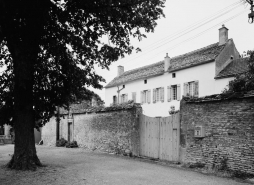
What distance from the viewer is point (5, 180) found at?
7.25 m

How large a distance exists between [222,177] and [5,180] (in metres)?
6.48

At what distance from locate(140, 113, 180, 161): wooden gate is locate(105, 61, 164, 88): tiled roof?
1725 cm

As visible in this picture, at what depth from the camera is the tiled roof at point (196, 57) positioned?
81.8 feet

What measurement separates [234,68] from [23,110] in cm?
1998

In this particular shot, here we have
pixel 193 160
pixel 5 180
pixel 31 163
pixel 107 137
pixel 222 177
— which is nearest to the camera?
pixel 5 180

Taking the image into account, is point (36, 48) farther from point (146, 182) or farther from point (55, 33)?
point (146, 182)

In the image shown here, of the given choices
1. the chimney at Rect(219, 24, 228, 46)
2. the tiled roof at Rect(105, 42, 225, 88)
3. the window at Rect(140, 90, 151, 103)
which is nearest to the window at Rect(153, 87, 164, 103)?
the window at Rect(140, 90, 151, 103)

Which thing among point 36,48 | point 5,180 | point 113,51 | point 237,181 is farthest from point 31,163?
point 237,181

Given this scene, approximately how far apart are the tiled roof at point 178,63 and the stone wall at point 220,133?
50.3ft

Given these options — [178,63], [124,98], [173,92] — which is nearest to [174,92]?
[173,92]

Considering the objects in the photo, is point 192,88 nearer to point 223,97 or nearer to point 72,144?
point 72,144

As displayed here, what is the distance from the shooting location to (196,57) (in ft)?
87.1

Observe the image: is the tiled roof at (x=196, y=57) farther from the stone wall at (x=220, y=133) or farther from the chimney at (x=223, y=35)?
the stone wall at (x=220, y=133)

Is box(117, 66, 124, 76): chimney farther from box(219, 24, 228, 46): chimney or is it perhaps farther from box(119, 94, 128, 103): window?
box(219, 24, 228, 46): chimney
